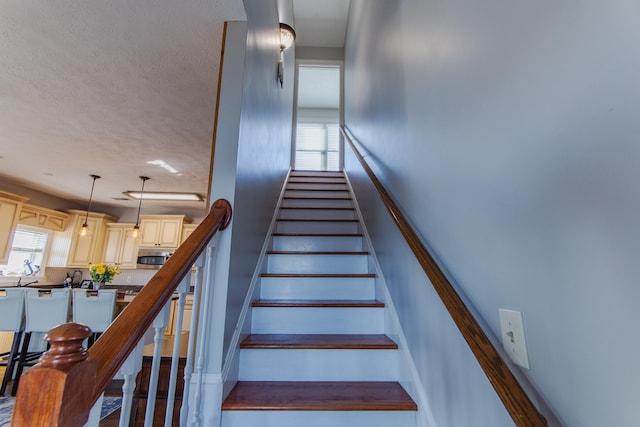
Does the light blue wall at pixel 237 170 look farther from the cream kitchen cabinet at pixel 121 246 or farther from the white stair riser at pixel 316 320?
the cream kitchen cabinet at pixel 121 246

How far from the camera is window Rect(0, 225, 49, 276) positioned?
4.93m

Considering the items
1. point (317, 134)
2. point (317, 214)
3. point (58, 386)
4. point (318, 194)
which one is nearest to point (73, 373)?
point (58, 386)

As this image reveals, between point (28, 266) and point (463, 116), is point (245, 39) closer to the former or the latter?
point (463, 116)

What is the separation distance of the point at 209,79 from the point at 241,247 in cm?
148

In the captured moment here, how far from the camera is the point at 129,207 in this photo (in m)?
6.66

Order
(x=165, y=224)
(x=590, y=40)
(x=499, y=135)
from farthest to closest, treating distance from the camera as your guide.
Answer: (x=165, y=224) < (x=499, y=135) < (x=590, y=40)

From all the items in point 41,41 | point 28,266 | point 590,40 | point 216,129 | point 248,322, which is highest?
point 41,41

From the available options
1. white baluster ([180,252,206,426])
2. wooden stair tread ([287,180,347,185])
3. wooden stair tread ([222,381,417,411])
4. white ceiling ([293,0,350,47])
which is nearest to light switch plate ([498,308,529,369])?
wooden stair tread ([222,381,417,411])

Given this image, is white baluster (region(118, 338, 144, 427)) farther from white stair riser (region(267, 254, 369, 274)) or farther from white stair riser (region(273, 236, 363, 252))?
white stair riser (region(273, 236, 363, 252))

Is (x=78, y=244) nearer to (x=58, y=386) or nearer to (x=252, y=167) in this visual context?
(x=252, y=167)

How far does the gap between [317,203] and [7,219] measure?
14.9ft

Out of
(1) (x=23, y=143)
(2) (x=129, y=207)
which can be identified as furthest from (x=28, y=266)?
(1) (x=23, y=143)

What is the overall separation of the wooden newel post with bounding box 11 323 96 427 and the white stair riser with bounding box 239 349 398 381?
1149 mm

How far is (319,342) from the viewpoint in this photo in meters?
1.63
